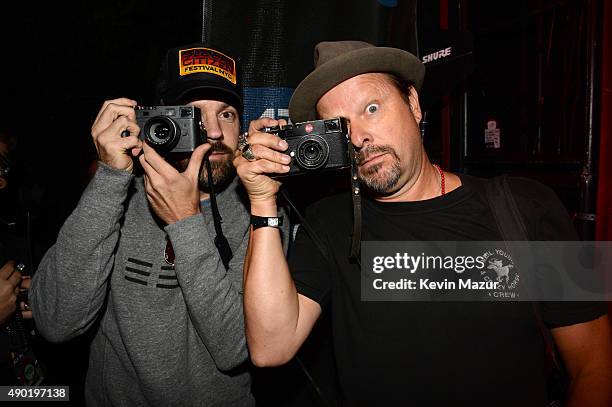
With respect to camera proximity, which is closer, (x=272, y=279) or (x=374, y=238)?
(x=272, y=279)

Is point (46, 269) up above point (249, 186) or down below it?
below

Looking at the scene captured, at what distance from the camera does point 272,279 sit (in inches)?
59.2

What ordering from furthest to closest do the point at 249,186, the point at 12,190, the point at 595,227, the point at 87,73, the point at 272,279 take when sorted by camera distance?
the point at 87,73 < the point at 12,190 < the point at 595,227 < the point at 249,186 < the point at 272,279

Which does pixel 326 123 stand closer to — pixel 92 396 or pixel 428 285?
pixel 428 285

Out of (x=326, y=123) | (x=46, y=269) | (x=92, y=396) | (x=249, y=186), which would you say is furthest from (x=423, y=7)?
(x=92, y=396)

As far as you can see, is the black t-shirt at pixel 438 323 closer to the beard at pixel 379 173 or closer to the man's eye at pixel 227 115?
the beard at pixel 379 173

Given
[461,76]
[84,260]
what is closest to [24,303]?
[84,260]

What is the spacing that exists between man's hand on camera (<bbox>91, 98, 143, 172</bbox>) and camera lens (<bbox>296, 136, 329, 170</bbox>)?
711mm

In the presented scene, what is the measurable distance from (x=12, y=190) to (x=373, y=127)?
8.87 feet

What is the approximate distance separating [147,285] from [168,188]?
432mm

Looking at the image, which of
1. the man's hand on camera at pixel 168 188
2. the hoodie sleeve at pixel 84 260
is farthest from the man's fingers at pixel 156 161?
the hoodie sleeve at pixel 84 260

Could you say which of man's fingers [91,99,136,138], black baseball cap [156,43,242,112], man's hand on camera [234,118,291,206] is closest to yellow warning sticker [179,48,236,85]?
black baseball cap [156,43,242,112]

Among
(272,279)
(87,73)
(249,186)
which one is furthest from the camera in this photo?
(87,73)

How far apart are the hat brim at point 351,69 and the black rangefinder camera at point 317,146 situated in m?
0.29
